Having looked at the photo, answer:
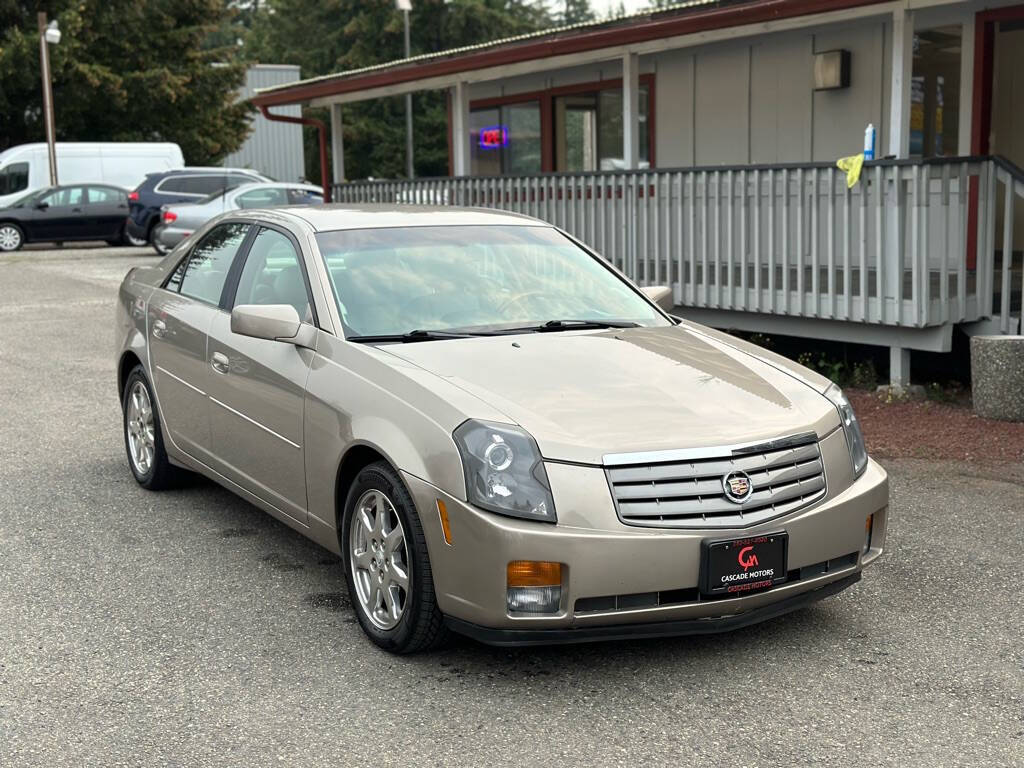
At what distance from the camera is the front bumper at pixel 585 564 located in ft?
13.3

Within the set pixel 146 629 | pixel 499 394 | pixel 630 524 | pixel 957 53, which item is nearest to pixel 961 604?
pixel 630 524

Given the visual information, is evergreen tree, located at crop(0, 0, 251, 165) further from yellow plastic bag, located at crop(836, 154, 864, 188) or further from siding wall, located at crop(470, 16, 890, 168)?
yellow plastic bag, located at crop(836, 154, 864, 188)

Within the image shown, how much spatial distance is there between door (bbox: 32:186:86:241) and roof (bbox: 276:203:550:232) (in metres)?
23.7

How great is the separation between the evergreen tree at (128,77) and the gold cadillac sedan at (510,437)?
3391 centimetres

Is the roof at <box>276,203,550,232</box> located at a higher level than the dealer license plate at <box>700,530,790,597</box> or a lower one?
higher

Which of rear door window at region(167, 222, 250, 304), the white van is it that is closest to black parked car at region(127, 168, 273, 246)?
the white van

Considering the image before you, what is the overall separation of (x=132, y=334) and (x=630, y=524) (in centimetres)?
392

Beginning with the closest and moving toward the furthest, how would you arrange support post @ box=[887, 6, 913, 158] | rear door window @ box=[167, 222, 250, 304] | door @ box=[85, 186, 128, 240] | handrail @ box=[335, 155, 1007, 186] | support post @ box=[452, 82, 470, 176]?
rear door window @ box=[167, 222, 250, 304], handrail @ box=[335, 155, 1007, 186], support post @ box=[887, 6, 913, 158], support post @ box=[452, 82, 470, 176], door @ box=[85, 186, 128, 240]

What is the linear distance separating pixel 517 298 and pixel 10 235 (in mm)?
25263

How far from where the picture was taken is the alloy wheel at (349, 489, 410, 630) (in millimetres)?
4484

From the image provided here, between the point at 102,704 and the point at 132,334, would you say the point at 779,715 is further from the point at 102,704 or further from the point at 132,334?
the point at 132,334

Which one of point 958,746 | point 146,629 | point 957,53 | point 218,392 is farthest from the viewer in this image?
point 957,53

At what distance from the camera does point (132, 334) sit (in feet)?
23.2

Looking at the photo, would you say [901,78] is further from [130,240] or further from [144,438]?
[130,240]
